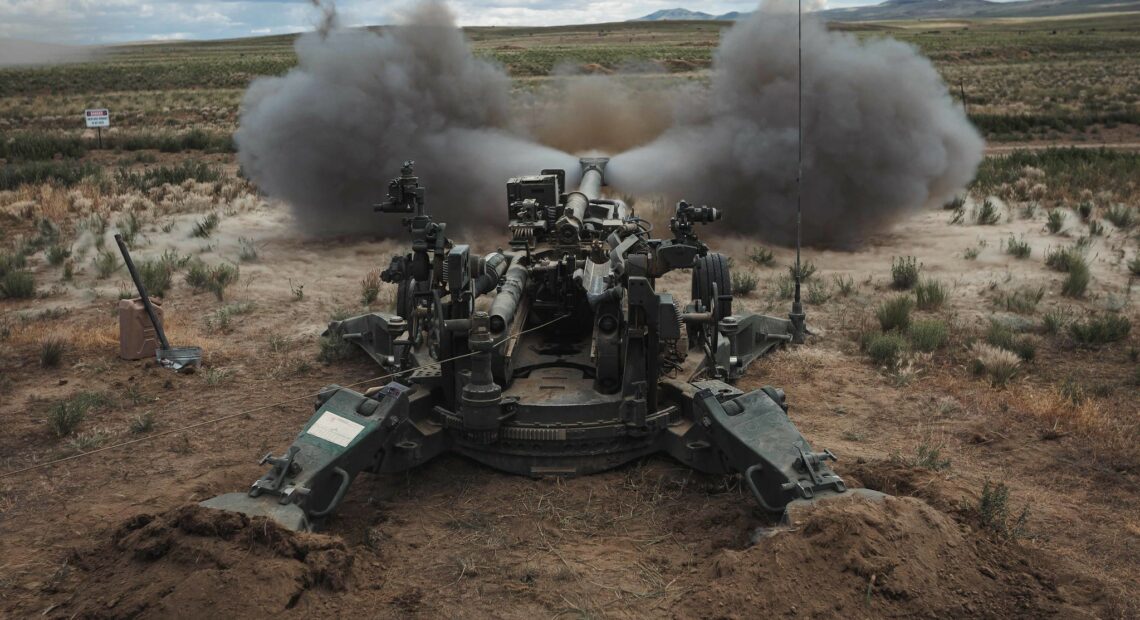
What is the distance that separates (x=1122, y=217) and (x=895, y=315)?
763cm

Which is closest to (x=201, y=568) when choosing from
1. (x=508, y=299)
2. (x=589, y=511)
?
(x=589, y=511)

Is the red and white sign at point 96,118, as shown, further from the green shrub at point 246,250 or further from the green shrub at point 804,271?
the green shrub at point 804,271

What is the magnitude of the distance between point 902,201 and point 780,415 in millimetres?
10878

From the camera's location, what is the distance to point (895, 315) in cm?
1084

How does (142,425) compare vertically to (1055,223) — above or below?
below

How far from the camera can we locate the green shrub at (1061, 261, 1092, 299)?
12.0 meters

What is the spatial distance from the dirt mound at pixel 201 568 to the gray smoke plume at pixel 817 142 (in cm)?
1169

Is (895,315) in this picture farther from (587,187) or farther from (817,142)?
(817,142)

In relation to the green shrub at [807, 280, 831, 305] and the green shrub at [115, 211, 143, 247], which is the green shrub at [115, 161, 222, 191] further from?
the green shrub at [807, 280, 831, 305]

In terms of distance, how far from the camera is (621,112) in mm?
19047

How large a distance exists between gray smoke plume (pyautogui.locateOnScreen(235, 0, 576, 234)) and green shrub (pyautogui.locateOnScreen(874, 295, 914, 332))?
6720 mm

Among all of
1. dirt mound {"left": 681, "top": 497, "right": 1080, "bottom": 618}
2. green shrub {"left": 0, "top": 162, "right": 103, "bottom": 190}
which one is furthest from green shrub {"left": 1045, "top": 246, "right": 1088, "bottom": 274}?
green shrub {"left": 0, "top": 162, "right": 103, "bottom": 190}

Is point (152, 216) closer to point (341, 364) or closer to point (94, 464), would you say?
point (341, 364)

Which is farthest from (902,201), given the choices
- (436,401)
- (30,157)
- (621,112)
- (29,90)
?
(29,90)
